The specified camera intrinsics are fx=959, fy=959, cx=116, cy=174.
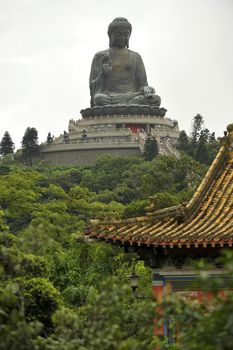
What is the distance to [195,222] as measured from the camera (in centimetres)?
1323

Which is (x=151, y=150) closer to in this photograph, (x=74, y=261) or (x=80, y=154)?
(x=80, y=154)

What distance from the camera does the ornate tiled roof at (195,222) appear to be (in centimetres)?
1194

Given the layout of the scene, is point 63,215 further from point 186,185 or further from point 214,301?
point 214,301

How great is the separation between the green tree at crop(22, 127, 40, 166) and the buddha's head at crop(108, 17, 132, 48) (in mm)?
9074

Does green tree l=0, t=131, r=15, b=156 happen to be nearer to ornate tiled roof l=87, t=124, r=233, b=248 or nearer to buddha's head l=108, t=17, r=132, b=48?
buddha's head l=108, t=17, r=132, b=48

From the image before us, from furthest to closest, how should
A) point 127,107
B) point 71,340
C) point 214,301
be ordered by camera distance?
1. point 127,107
2. point 71,340
3. point 214,301

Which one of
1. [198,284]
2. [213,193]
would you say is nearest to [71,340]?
[198,284]

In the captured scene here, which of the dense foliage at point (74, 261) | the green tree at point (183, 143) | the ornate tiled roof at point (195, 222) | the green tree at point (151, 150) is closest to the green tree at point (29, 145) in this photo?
the dense foliage at point (74, 261)

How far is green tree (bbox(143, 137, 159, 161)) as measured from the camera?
66.3 m

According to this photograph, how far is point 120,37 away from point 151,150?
10.3m

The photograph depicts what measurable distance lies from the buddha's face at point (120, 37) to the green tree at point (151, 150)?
911cm

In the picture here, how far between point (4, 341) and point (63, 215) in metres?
40.8

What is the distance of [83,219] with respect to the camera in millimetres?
49469

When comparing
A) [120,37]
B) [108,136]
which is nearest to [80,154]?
[108,136]
